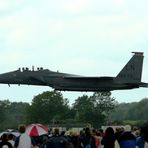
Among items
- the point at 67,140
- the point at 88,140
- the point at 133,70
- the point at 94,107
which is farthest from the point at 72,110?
the point at 67,140

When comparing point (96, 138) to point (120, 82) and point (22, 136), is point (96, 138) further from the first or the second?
point (120, 82)

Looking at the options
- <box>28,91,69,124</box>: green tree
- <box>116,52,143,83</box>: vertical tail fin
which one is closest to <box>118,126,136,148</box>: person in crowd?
<box>116,52,143,83</box>: vertical tail fin

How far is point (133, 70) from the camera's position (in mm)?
59500

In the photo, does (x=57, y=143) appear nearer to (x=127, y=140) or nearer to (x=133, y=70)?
(x=127, y=140)

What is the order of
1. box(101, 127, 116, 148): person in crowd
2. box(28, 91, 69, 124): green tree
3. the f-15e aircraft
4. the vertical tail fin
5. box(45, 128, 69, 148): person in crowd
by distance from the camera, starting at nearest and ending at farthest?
box(45, 128, 69, 148): person in crowd < box(101, 127, 116, 148): person in crowd < the f-15e aircraft < the vertical tail fin < box(28, 91, 69, 124): green tree

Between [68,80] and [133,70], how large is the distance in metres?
6.85

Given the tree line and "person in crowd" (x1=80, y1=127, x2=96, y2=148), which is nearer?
"person in crowd" (x1=80, y1=127, x2=96, y2=148)

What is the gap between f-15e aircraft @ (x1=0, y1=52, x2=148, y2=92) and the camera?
55625 millimetres

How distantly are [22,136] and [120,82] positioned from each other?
42.8m

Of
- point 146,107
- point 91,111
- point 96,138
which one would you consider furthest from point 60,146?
point 91,111

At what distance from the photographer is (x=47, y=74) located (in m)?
56.7

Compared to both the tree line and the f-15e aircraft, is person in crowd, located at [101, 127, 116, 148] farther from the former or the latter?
the tree line

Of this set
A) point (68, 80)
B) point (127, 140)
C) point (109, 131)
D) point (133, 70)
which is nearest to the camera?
point (127, 140)

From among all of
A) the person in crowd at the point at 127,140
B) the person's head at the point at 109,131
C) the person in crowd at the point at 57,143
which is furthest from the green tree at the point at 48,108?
the person in crowd at the point at 57,143
